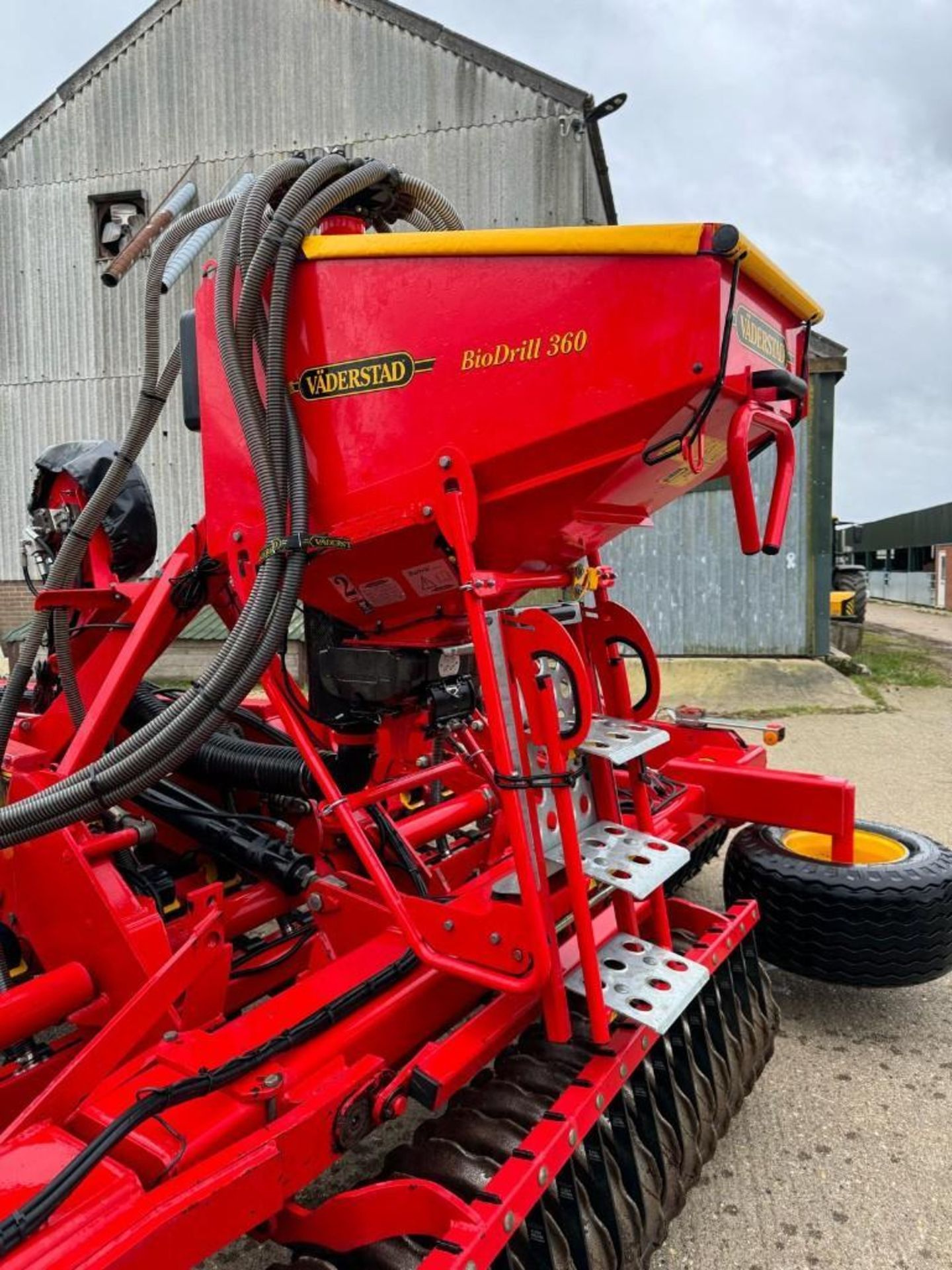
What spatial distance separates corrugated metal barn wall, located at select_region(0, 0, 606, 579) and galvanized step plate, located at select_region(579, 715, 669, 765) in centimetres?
904

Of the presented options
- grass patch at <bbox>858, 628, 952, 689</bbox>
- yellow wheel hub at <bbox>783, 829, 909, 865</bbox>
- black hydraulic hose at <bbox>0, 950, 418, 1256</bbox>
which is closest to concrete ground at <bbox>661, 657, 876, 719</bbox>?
grass patch at <bbox>858, 628, 952, 689</bbox>

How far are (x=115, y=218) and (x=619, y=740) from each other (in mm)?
11783

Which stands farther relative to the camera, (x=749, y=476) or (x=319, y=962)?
(x=319, y=962)

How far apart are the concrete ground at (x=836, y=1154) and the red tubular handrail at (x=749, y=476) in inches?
69.0

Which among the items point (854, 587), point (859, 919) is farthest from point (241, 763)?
point (854, 587)

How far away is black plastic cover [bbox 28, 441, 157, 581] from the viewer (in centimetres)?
327

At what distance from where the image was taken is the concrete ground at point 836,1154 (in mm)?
2252

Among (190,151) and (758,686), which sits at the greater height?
(190,151)

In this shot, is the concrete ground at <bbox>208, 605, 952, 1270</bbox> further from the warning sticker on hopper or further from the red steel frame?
the warning sticker on hopper

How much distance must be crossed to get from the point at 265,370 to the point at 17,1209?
1.80 m

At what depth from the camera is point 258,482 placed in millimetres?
2225

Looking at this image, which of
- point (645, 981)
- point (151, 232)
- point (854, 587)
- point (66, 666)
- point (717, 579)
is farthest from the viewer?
point (854, 587)

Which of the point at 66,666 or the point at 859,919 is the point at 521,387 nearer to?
the point at 66,666

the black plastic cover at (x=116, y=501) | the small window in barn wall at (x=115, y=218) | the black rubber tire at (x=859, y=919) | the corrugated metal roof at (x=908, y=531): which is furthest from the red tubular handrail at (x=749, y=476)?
the corrugated metal roof at (x=908, y=531)
